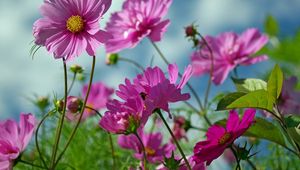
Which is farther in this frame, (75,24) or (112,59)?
(112,59)

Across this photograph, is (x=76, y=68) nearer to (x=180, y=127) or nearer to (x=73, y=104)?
(x=73, y=104)

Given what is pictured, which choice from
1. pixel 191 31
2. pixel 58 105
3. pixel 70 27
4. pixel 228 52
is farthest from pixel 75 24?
pixel 228 52

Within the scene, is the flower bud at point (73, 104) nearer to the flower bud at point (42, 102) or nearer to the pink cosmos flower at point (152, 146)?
the pink cosmos flower at point (152, 146)

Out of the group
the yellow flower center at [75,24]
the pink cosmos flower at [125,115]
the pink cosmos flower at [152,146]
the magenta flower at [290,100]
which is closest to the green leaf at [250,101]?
the pink cosmos flower at [125,115]

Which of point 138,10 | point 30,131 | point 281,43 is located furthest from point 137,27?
point 281,43

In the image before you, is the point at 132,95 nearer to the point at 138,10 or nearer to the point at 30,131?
the point at 30,131

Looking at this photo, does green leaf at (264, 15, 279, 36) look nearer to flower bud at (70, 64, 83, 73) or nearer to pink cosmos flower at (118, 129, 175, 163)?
pink cosmos flower at (118, 129, 175, 163)
